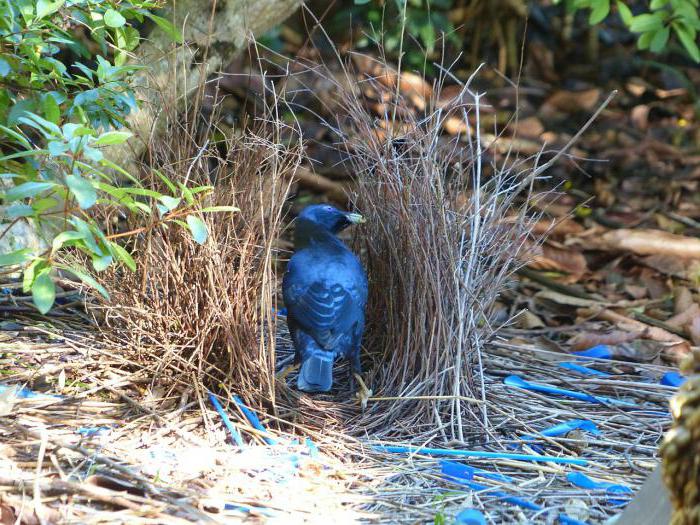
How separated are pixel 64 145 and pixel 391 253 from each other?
124 cm

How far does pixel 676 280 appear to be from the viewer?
15.0ft

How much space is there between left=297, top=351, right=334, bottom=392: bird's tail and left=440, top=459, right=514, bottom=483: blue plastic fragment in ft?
1.71

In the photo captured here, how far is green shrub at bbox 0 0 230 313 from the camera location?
2154 millimetres

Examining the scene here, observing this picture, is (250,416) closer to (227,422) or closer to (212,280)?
(227,422)

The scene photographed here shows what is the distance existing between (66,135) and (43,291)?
357 mm

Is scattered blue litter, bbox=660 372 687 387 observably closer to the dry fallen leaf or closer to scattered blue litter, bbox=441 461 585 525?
scattered blue litter, bbox=441 461 585 525

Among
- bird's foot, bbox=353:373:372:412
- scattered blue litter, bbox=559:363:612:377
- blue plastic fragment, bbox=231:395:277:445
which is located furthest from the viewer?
scattered blue litter, bbox=559:363:612:377

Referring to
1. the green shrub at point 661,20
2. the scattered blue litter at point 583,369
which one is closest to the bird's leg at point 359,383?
the scattered blue litter at point 583,369

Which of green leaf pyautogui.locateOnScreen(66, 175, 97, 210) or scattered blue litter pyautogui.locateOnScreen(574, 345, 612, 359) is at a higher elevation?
green leaf pyautogui.locateOnScreen(66, 175, 97, 210)

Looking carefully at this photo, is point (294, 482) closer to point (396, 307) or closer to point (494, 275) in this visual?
point (396, 307)

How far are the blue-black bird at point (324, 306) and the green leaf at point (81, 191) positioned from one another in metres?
1.00

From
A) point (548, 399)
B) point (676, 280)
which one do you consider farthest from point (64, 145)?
point (676, 280)

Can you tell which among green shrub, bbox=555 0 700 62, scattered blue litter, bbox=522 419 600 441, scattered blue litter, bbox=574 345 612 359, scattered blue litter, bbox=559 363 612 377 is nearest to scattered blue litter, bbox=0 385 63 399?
scattered blue litter, bbox=522 419 600 441

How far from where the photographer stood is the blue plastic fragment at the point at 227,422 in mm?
2561
